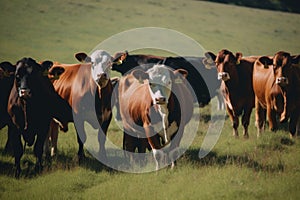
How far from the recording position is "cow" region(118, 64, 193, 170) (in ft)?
24.4

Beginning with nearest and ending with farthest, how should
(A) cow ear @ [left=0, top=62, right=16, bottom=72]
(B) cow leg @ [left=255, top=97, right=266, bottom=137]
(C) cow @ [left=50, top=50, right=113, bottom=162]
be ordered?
(A) cow ear @ [left=0, top=62, right=16, bottom=72]
(C) cow @ [left=50, top=50, right=113, bottom=162]
(B) cow leg @ [left=255, top=97, right=266, bottom=137]

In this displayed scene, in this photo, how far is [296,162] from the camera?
7648 mm

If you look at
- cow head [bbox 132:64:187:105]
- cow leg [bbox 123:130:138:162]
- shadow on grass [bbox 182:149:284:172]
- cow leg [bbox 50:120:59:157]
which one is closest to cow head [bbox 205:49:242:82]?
cow head [bbox 132:64:187:105]

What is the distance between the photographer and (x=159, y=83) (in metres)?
7.41

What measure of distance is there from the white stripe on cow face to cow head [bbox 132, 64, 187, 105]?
0.59 meters

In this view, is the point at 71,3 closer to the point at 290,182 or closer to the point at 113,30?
the point at 113,30

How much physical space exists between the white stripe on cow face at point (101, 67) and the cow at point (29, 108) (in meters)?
0.86

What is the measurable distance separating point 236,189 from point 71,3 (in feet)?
56.8

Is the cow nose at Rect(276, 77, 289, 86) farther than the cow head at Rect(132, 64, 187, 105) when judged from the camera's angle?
Yes

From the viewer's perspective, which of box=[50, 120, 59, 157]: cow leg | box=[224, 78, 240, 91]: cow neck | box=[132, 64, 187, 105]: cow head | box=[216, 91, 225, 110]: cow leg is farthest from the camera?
box=[216, 91, 225, 110]: cow leg

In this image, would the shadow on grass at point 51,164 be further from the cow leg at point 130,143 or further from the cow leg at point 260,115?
the cow leg at point 260,115

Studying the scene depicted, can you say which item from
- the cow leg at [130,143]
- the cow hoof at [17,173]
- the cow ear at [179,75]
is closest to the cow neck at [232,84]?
the cow ear at [179,75]

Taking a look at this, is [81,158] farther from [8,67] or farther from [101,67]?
[8,67]

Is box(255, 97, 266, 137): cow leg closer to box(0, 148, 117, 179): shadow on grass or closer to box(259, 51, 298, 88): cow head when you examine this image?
box(259, 51, 298, 88): cow head
